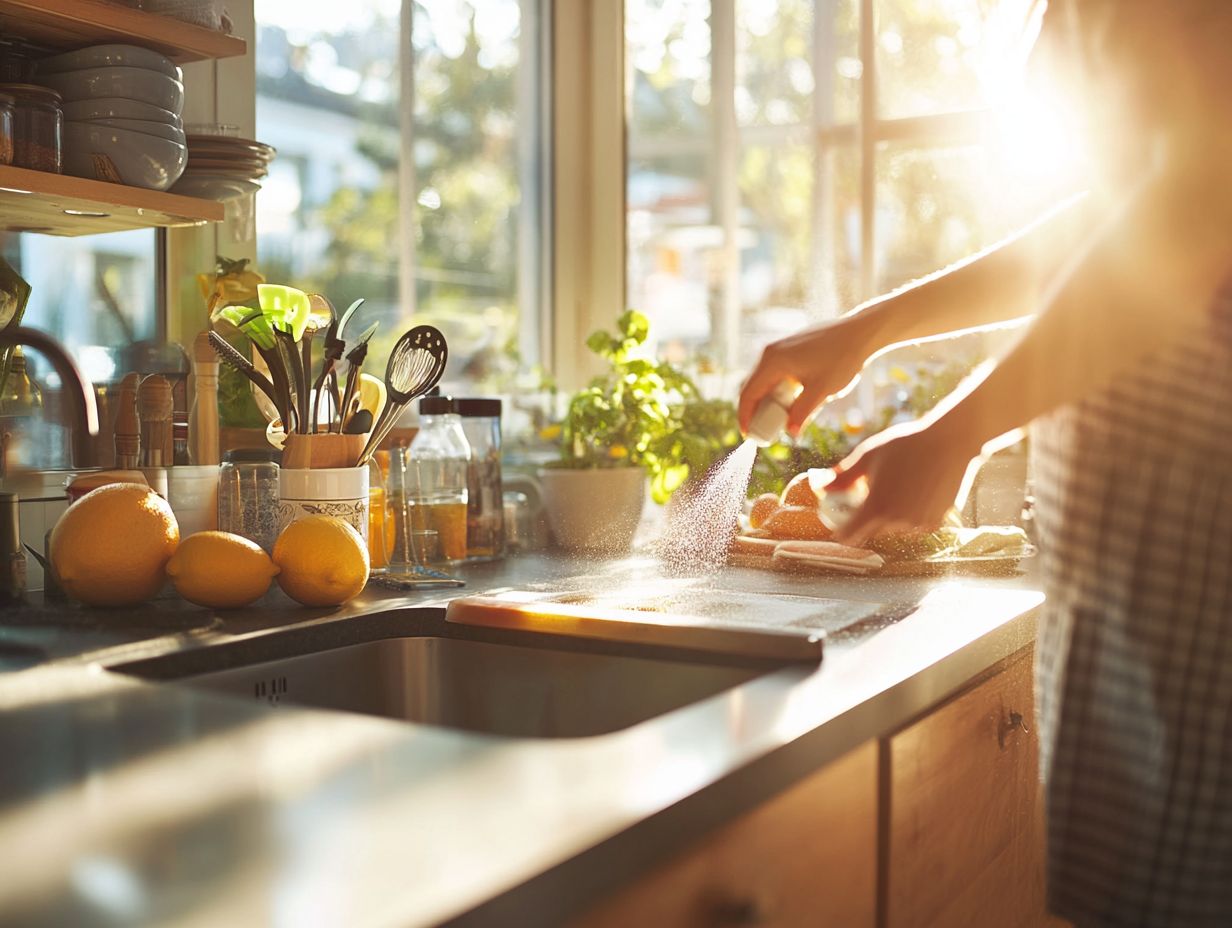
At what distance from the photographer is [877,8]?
248 centimetres

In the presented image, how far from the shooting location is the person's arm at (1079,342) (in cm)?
81

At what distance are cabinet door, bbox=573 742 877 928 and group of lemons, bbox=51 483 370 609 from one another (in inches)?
23.1

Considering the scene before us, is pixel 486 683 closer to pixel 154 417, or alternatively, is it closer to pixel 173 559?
pixel 173 559

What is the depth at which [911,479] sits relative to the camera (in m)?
0.83

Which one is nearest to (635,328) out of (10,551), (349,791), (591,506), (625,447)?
(625,447)

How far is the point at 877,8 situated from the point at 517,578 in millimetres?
1506

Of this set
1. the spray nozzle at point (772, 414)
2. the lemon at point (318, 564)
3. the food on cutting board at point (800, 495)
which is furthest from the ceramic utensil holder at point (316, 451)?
the food on cutting board at point (800, 495)

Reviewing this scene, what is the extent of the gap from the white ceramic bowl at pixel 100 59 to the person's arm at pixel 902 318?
2.43 ft

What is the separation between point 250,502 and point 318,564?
0.63ft

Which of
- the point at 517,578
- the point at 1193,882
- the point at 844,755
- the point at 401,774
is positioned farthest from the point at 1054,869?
the point at 517,578

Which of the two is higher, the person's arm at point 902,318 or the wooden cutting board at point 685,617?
the person's arm at point 902,318

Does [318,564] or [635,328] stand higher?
[635,328]

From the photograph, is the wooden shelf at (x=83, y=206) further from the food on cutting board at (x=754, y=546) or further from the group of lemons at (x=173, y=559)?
the food on cutting board at (x=754, y=546)

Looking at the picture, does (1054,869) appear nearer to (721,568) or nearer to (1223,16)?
(1223,16)
